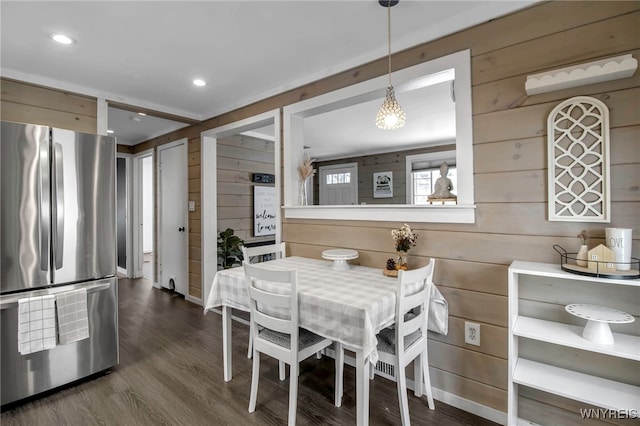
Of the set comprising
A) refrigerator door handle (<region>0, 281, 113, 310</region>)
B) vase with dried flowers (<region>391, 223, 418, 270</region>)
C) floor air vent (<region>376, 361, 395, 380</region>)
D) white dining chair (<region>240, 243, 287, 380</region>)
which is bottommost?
floor air vent (<region>376, 361, 395, 380</region>)

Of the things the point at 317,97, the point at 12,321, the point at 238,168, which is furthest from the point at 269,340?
the point at 238,168

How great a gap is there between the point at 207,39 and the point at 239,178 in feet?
8.09

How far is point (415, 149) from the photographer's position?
6.01 meters

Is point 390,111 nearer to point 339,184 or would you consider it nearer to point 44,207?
point 44,207

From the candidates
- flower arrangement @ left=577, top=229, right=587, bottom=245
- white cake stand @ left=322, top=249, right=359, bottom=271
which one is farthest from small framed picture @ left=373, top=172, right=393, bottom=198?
flower arrangement @ left=577, top=229, right=587, bottom=245

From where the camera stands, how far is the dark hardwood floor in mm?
1878

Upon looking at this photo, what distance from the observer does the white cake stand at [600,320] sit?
1364 mm

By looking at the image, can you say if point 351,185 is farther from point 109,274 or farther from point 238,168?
point 109,274

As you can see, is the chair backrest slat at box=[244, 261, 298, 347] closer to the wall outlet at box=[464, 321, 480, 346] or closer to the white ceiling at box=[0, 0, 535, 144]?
the wall outlet at box=[464, 321, 480, 346]

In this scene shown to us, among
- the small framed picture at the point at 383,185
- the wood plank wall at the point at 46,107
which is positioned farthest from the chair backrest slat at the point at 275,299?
the small framed picture at the point at 383,185

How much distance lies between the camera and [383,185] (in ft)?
21.2

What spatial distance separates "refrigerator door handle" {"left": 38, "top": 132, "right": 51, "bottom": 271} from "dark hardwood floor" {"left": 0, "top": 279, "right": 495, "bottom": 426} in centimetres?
92

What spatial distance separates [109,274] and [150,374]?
2.73ft

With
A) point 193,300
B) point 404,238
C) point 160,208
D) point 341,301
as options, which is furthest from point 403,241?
point 160,208
